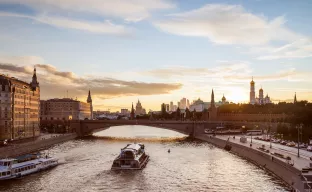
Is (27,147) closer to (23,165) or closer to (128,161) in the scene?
(23,165)

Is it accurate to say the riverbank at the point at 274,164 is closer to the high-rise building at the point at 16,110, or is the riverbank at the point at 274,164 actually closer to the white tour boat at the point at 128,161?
the white tour boat at the point at 128,161

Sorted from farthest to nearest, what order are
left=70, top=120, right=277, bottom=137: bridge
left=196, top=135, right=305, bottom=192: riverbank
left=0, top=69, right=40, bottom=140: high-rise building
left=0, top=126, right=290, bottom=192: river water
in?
1. left=70, top=120, right=277, bottom=137: bridge
2. left=0, top=69, right=40, bottom=140: high-rise building
3. left=0, top=126, right=290, bottom=192: river water
4. left=196, top=135, right=305, bottom=192: riverbank

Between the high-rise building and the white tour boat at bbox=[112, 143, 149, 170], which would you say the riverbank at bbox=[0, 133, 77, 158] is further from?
the white tour boat at bbox=[112, 143, 149, 170]

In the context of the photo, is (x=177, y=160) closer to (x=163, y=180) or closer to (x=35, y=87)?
(x=163, y=180)

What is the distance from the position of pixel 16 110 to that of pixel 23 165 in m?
52.9

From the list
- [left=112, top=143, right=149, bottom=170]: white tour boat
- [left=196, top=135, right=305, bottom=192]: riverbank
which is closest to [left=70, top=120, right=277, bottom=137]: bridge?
[left=196, top=135, right=305, bottom=192]: riverbank

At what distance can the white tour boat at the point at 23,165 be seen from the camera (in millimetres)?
63969

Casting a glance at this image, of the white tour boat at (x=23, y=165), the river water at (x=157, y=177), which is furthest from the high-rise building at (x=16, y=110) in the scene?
the white tour boat at (x=23, y=165)

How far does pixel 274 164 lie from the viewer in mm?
66375

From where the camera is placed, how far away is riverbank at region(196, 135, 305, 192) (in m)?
52.3

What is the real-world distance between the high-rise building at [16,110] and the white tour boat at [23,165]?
37.9 meters

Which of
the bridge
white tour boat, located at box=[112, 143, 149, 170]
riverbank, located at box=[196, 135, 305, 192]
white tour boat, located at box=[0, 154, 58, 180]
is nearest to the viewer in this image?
riverbank, located at box=[196, 135, 305, 192]

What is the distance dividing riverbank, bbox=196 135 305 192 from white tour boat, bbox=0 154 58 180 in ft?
139

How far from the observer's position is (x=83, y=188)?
56250 mm
